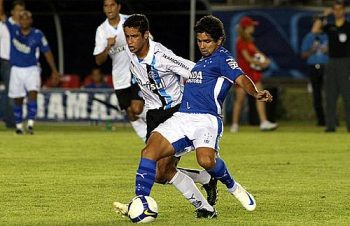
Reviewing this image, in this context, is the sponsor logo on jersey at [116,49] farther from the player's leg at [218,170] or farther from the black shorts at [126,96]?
the player's leg at [218,170]

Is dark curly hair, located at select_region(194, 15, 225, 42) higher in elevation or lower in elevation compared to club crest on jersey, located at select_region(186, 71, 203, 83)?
higher

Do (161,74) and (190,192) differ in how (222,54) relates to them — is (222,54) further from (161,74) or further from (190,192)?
(190,192)

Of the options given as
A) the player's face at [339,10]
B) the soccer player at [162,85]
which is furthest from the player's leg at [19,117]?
the soccer player at [162,85]

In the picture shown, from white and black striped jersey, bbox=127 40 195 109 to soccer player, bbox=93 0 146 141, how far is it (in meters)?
4.51

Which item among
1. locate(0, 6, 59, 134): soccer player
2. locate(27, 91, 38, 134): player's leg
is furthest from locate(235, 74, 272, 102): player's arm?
locate(0, 6, 59, 134): soccer player

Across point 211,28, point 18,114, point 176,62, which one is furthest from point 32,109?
point 211,28

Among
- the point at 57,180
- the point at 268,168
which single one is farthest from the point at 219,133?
the point at 268,168

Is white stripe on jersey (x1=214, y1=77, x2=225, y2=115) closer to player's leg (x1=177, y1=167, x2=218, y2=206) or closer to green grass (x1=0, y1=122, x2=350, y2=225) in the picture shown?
player's leg (x1=177, y1=167, x2=218, y2=206)

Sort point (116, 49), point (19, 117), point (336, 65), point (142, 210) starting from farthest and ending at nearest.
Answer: point (336, 65), point (19, 117), point (116, 49), point (142, 210)

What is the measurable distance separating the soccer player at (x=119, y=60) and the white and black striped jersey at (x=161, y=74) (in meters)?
4.51

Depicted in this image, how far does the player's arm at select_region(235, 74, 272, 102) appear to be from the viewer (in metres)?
9.38

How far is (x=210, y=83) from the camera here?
995 cm

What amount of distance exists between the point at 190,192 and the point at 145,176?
621 millimetres

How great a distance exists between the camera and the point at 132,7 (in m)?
27.2
